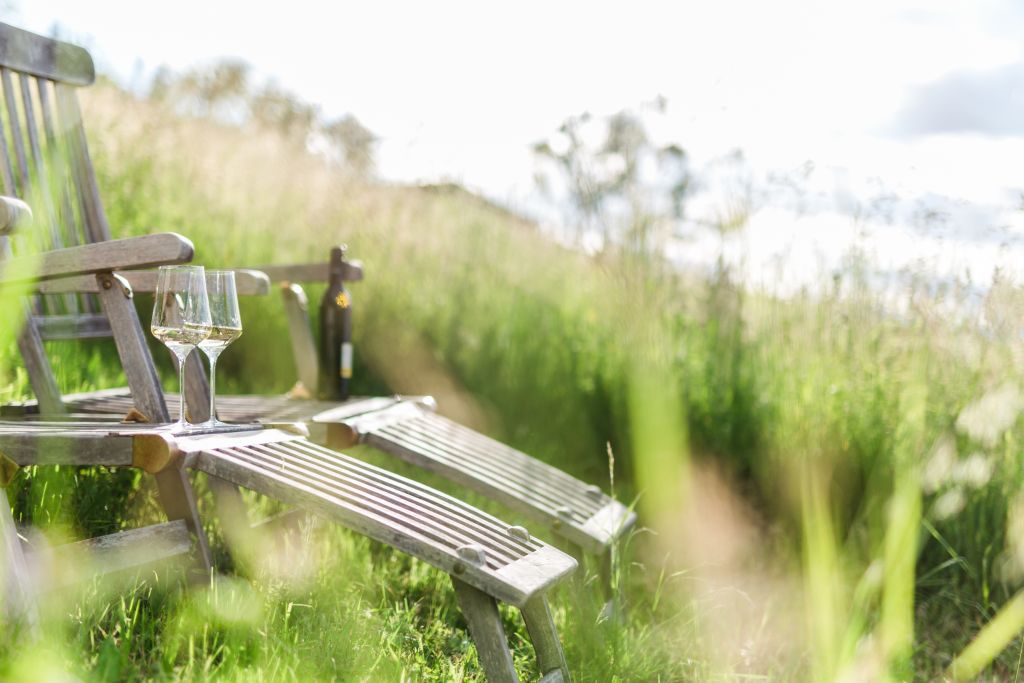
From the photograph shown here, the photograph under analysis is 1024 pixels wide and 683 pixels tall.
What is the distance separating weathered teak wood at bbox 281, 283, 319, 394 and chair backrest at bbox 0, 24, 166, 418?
1.76 ft

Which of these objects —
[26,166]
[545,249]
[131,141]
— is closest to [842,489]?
[545,249]

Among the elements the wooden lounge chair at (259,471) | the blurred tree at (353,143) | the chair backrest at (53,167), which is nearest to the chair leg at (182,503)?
the wooden lounge chair at (259,471)

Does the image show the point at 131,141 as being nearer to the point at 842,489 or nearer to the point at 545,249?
the point at 545,249

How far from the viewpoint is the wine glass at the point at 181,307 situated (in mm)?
1940

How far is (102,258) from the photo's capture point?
1969mm

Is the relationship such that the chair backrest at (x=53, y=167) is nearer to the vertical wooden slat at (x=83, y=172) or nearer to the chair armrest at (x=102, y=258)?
the vertical wooden slat at (x=83, y=172)

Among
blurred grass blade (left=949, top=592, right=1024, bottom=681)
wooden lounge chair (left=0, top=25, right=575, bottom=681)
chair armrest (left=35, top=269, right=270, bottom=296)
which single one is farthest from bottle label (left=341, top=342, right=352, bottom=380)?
blurred grass blade (left=949, top=592, right=1024, bottom=681)

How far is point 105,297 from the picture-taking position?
82.2 inches

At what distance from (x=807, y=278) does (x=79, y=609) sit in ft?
8.27

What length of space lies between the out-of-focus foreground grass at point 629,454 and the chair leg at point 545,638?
0.22 metres

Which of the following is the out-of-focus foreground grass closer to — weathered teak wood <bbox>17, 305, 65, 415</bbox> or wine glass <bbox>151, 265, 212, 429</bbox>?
weathered teak wood <bbox>17, 305, 65, 415</bbox>

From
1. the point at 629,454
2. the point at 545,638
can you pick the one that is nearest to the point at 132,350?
the point at 545,638

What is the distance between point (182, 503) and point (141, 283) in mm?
698

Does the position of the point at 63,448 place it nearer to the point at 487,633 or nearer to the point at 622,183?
the point at 487,633
